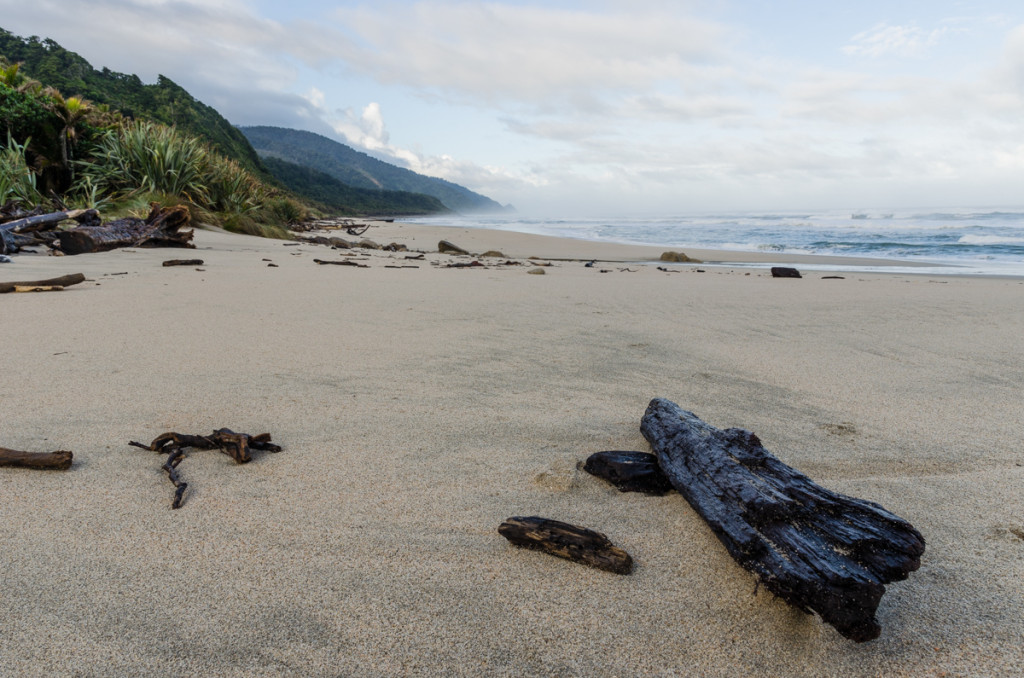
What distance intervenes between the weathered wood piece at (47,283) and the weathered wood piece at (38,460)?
9.66 feet

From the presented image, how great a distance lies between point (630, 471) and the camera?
1.46 m

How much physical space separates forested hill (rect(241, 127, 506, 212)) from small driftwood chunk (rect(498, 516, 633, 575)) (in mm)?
124339

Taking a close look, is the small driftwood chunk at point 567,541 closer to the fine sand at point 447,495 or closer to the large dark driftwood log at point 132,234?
the fine sand at point 447,495

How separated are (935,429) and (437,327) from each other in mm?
2345

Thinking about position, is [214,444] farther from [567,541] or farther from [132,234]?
[132,234]

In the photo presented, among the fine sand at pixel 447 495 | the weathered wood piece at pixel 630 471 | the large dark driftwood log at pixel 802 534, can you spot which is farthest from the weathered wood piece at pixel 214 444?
the large dark driftwood log at pixel 802 534

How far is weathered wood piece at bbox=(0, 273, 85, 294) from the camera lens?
141 inches

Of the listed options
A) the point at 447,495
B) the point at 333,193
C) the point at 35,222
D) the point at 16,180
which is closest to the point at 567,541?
the point at 447,495

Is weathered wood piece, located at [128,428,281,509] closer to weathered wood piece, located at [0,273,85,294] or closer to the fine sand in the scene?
the fine sand

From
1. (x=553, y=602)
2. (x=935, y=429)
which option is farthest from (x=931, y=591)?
(x=935, y=429)

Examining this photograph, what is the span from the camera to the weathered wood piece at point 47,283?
3586 millimetres

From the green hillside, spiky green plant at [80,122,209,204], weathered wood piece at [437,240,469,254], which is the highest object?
the green hillside

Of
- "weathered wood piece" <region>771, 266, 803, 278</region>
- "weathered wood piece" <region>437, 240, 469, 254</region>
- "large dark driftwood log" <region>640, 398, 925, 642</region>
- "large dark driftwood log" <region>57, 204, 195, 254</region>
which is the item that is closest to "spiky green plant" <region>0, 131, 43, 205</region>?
"large dark driftwood log" <region>57, 204, 195, 254</region>

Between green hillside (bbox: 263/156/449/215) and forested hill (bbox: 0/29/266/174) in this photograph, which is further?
green hillside (bbox: 263/156/449/215)
